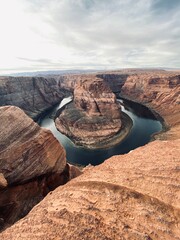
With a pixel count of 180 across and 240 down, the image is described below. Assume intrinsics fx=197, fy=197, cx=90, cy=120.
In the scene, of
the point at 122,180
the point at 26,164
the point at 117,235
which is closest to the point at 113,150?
the point at 26,164

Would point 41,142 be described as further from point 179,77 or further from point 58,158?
point 179,77

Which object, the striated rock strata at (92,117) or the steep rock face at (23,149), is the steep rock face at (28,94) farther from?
the steep rock face at (23,149)

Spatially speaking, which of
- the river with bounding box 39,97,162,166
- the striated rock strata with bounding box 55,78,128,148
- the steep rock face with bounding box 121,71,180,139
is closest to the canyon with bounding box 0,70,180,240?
the river with bounding box 39,97,162,166

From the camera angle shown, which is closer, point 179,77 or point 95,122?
point 95,122

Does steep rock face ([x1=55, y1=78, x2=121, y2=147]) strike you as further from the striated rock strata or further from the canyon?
the canyon

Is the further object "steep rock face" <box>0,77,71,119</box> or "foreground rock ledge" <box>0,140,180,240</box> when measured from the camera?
"steep rock face" <box>0,77,71,119</box>

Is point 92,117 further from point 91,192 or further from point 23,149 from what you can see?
point 91,192

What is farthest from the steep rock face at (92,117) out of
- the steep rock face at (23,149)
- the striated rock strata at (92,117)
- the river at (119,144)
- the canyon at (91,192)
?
the canyon at (91,192)
